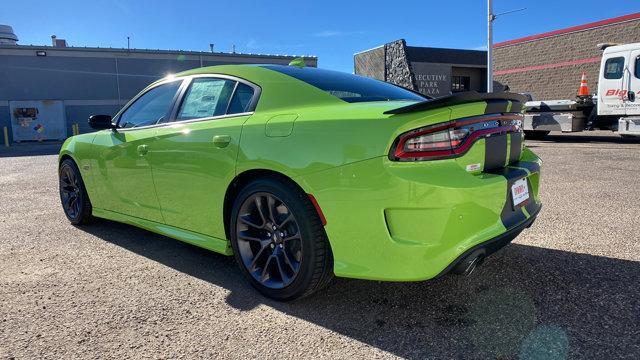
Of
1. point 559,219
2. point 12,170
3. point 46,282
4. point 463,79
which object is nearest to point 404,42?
point 463,79

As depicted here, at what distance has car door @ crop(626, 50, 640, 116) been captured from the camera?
12391mm

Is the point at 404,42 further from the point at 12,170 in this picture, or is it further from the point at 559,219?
the point at 559,219

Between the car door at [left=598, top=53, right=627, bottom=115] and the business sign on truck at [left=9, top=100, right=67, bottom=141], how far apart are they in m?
24.8

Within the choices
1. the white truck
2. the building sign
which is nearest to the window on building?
the building sign

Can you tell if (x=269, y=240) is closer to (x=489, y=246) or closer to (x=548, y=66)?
(x=489, y=246)

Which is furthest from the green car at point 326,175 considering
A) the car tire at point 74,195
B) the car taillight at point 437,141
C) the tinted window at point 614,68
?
the tinted window at point 614,68

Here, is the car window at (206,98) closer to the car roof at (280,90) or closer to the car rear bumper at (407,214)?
the car roof at (280,90)

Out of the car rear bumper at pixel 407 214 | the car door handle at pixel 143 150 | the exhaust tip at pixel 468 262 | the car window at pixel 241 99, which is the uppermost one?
the car window at pixel 241 99

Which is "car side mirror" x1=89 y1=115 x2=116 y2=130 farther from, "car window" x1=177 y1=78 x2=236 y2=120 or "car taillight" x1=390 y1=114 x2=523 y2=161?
"car taillight" x1=390 y1=114 x2=523 y2=161

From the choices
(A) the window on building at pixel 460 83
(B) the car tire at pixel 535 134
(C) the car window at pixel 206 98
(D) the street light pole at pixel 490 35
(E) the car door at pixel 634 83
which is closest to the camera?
(C) the car window at pixel 206 98

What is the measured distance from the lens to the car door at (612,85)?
500 inches

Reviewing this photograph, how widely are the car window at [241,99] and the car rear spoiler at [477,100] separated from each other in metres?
1.09

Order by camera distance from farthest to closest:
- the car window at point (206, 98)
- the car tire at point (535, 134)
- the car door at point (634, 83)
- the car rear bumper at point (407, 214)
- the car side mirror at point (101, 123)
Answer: the car tire at point (535, 134) → the car door at point (634, 83) → the car side mirror at point (101, 123) → the car window at point (206, 98) → the car rear bumper at point (407, 214)

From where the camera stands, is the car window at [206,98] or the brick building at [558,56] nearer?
the car window at [206,98]
